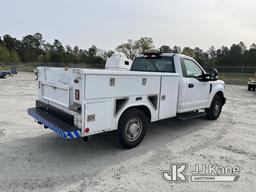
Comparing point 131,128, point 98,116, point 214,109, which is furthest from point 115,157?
point 214,109

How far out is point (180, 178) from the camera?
11.2ft

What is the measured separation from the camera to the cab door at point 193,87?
215 inches

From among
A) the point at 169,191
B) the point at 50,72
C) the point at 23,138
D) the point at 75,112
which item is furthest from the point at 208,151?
the point at 23,138

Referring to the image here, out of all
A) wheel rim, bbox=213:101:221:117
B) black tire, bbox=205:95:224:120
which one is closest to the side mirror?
black tire, bbox=205:95:224:120

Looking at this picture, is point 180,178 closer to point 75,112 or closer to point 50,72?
point 75,112

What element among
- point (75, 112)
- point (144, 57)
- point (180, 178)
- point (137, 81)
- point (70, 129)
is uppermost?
point (144, 57)

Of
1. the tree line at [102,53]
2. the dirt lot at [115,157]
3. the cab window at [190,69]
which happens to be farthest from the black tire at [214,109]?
the tree line at [102,53]

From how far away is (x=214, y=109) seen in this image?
22.4ft

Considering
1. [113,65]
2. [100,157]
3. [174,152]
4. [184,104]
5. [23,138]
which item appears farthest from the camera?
[113,65]

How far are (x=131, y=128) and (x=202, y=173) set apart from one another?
1526 mm

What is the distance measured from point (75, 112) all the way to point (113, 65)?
5.28 m

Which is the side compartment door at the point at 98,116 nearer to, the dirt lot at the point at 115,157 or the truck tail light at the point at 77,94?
the truck tail light at the point at 77,94

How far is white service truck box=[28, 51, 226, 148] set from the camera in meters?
3.50

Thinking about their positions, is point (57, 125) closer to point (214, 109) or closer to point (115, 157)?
point (115, 157)
